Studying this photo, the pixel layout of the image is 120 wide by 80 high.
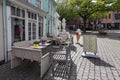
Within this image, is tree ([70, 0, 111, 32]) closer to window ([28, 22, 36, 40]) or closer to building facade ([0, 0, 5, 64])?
window ([28, 22, 36, 40])

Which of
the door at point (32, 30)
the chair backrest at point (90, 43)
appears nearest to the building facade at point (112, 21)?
the door at point (32, 30)

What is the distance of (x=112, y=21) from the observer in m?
48.7

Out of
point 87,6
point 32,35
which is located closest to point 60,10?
point 87,6

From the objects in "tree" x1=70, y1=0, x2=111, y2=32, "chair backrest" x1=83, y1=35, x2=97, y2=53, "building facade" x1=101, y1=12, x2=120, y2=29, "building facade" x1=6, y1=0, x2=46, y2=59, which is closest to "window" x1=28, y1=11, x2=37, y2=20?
"building facade" x1=6, y1=0, x2=46, y2=59

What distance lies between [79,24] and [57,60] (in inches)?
1687

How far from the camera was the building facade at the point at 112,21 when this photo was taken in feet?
158

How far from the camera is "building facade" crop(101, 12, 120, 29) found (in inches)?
1891

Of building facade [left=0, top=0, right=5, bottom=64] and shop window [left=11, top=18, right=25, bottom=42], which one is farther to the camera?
shop window [left=11, top=18, right=25, bottom=42]

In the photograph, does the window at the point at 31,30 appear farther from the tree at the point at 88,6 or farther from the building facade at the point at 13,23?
the tree at the point at 88,6

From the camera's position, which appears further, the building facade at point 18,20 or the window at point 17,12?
the window at point 17,12

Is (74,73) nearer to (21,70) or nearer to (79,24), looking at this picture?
(21,70)

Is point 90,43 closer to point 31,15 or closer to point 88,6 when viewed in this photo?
point 31,15

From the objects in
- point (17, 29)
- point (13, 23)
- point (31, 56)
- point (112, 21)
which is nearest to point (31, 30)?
point (17, 29)

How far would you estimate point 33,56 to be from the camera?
435 cm
